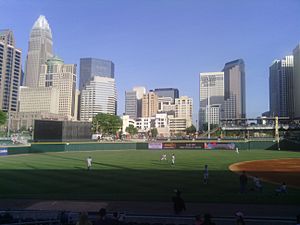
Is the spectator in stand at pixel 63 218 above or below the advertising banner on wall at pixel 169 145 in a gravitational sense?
below

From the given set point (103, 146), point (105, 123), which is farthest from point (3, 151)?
point (105, 123)

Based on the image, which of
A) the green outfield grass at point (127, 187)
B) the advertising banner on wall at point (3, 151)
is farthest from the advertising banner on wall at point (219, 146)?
the green outfield grass at point (127, 187)

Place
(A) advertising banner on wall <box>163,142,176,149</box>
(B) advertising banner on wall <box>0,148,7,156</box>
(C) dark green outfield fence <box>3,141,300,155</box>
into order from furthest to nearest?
(A) advertising banner on wall <box>163,142,176,149</box>
(C) dark green outfield fence <box>3,141,300,155</box>
(B) advertising banner on wall <box>0,148,7,156</box>

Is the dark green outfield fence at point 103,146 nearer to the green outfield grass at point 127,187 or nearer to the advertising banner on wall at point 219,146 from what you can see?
the advertising banner on wall at point 219,146

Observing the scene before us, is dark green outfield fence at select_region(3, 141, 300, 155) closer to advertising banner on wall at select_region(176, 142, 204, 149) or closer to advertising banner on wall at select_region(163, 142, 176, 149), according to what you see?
advertising banner on wall at select_region(163, 142, 176, 149)

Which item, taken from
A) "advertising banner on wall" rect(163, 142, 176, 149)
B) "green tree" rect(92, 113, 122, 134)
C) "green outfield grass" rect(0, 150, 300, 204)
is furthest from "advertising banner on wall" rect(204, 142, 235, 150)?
"green tree" rect(92, 113, 122, 134)

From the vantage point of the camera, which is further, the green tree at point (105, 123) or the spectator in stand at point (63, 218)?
the green tree at point (105, 123)

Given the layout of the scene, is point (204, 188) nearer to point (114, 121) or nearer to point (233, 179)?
point (233, 179)

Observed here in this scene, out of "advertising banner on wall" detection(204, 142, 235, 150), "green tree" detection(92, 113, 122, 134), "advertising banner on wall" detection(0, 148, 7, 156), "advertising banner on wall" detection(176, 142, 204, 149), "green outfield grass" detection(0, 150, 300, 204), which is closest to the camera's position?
"green outfield grass" detection(0, 150, 300, 204)

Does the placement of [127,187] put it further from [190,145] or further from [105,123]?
[105,123]

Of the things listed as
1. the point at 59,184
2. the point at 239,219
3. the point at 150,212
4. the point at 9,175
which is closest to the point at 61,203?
the point at 150,212

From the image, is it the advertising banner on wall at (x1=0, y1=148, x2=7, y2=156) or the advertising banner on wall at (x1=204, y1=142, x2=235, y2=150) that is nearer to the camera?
the advertising banner on wall at (x1=0, y1=148, x2=7, y2=156)

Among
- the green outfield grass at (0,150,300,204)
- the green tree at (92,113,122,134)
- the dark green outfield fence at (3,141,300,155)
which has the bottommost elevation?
the green outfield grass at (0,150,300,204)

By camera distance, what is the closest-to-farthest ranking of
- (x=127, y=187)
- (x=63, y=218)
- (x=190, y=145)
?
(x=63, y=218) → (x=127, y=187) → (x=190, y=145)
